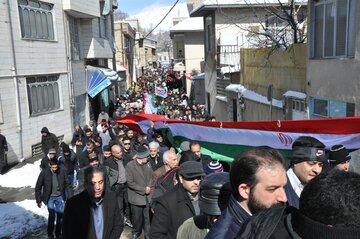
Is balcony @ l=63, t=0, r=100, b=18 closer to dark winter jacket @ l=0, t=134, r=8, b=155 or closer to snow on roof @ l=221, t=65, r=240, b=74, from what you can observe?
dark winter jacket @ l=0, t=134, r=8, b=155

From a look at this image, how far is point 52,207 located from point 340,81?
252 inches

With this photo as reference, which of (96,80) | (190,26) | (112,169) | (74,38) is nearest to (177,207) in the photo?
(112,169)

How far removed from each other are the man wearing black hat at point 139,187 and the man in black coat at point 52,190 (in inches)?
56.7

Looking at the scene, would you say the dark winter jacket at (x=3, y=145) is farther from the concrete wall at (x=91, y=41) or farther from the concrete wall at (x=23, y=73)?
the concrete wall at (x=91, y=41)

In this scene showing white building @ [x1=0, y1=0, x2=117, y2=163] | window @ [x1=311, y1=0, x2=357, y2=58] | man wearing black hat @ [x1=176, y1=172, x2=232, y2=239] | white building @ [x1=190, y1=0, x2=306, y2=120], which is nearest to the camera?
man wearing black hat @ [x1=176, y1=172, x2=232, y2=239]

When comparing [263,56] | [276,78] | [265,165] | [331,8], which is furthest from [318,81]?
[265,165]

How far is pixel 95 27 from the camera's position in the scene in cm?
2166

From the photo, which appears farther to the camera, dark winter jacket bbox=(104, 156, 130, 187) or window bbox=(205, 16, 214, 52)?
window bbox=(205, 16, 214, 52)

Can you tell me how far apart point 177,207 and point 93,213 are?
1159 mm

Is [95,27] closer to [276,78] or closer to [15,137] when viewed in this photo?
[15,137]

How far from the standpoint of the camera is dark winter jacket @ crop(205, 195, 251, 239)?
1.98 metres

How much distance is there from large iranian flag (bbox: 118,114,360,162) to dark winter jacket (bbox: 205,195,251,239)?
4059 millimetres

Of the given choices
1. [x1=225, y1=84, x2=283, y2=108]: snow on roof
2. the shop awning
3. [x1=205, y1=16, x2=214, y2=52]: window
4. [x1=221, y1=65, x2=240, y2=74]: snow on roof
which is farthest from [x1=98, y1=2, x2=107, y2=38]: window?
[x1=225, y1=84, x2=283, y2=108]: snow on roof

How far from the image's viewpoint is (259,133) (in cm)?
654
